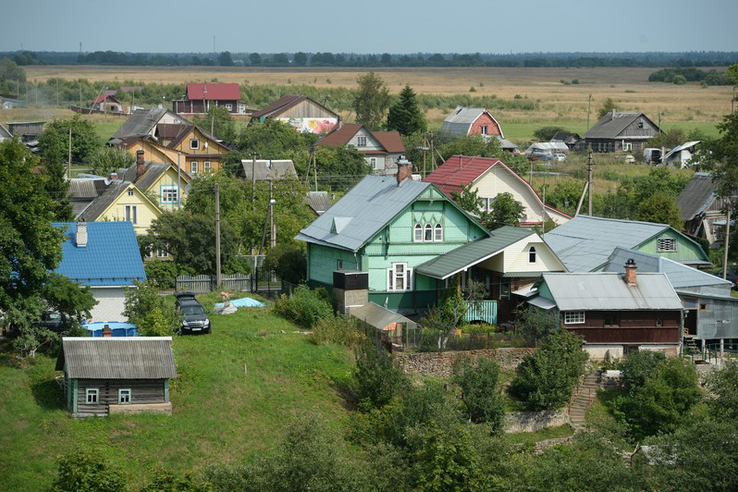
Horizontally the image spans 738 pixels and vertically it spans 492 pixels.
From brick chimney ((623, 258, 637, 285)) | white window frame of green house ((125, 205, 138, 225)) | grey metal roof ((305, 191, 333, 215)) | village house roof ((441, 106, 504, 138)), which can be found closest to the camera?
brick chimney ((623, 258, 637, 285))

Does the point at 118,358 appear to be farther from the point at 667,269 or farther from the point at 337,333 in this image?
the point at 667,269

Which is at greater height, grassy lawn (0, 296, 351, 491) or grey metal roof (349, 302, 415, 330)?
grey metal roof (349, 302, 415, 330)

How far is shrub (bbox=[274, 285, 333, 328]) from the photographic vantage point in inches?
1518

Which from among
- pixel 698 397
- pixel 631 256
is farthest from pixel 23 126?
pixel 698 397

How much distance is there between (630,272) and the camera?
38.5 metres

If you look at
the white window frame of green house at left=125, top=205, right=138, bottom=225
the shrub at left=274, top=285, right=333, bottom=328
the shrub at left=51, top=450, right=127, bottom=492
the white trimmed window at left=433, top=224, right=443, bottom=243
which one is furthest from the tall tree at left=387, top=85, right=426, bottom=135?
the shrub at left=51, top=450, right=127, bottom=492

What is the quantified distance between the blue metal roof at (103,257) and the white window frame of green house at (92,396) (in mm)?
7567

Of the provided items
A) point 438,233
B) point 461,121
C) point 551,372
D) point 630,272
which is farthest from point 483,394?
point 461,121

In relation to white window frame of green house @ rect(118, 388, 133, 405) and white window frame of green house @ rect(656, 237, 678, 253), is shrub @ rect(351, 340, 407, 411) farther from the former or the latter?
white window frame of green house @ rect(656, 237, 678, 253)

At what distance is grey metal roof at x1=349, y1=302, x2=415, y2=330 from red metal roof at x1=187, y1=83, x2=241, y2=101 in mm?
89923

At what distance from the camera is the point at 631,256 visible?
41.9 metres

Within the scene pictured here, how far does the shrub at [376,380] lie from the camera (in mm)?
32594

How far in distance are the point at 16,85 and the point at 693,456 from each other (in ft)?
429

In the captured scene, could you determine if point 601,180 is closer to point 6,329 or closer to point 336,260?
point 336,260
